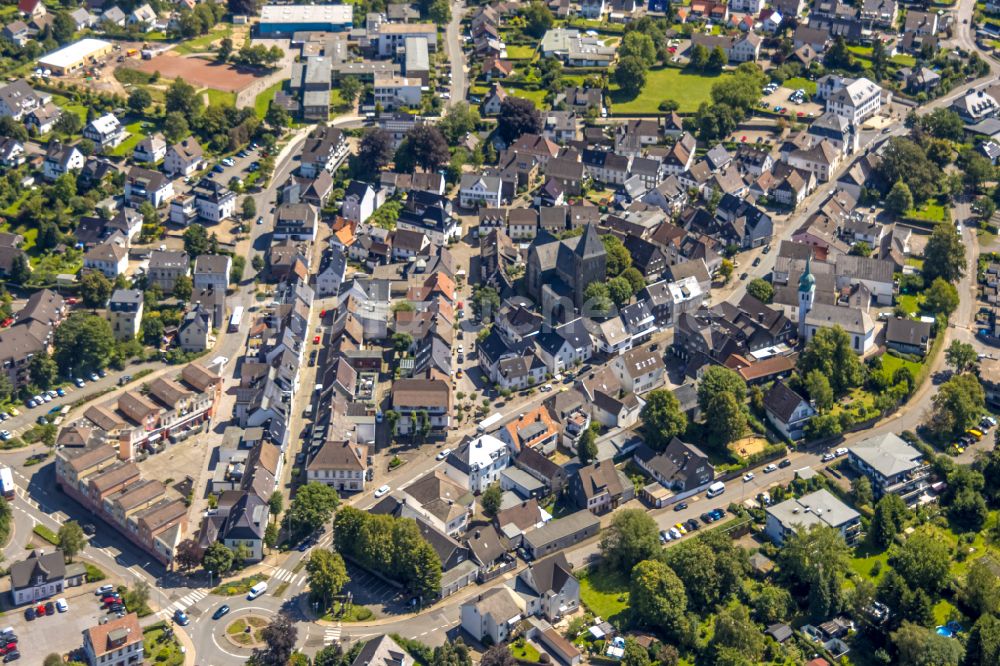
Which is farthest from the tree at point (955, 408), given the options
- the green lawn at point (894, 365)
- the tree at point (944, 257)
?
the tree at point (944, 257)

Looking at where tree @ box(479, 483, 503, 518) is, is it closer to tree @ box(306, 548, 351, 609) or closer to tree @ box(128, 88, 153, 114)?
tree @ box(306, 548, 351, 609)

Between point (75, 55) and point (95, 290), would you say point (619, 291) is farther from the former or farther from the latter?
point (75, 55)

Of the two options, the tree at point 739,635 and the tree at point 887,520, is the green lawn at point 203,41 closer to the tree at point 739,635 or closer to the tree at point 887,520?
the tree at point 887,520

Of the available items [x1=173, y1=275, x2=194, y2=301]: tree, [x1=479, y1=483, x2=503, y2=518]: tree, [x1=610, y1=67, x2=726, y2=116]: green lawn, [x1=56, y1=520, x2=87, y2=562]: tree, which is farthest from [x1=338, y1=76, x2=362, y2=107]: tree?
[x1=56, y1=520, x2=87, y2=562]: tree

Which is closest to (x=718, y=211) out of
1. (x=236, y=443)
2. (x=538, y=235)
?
(x=538, y=235)

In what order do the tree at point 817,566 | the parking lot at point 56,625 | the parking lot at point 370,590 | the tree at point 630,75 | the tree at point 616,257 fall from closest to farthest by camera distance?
1. the parking lot at point 56,625
2. the tree at point 817,566
3. the parking lot at point 370,590
4. the tree at point 616,257
5. the tree at point 630,75

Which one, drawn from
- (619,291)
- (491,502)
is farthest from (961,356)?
(491,502)
